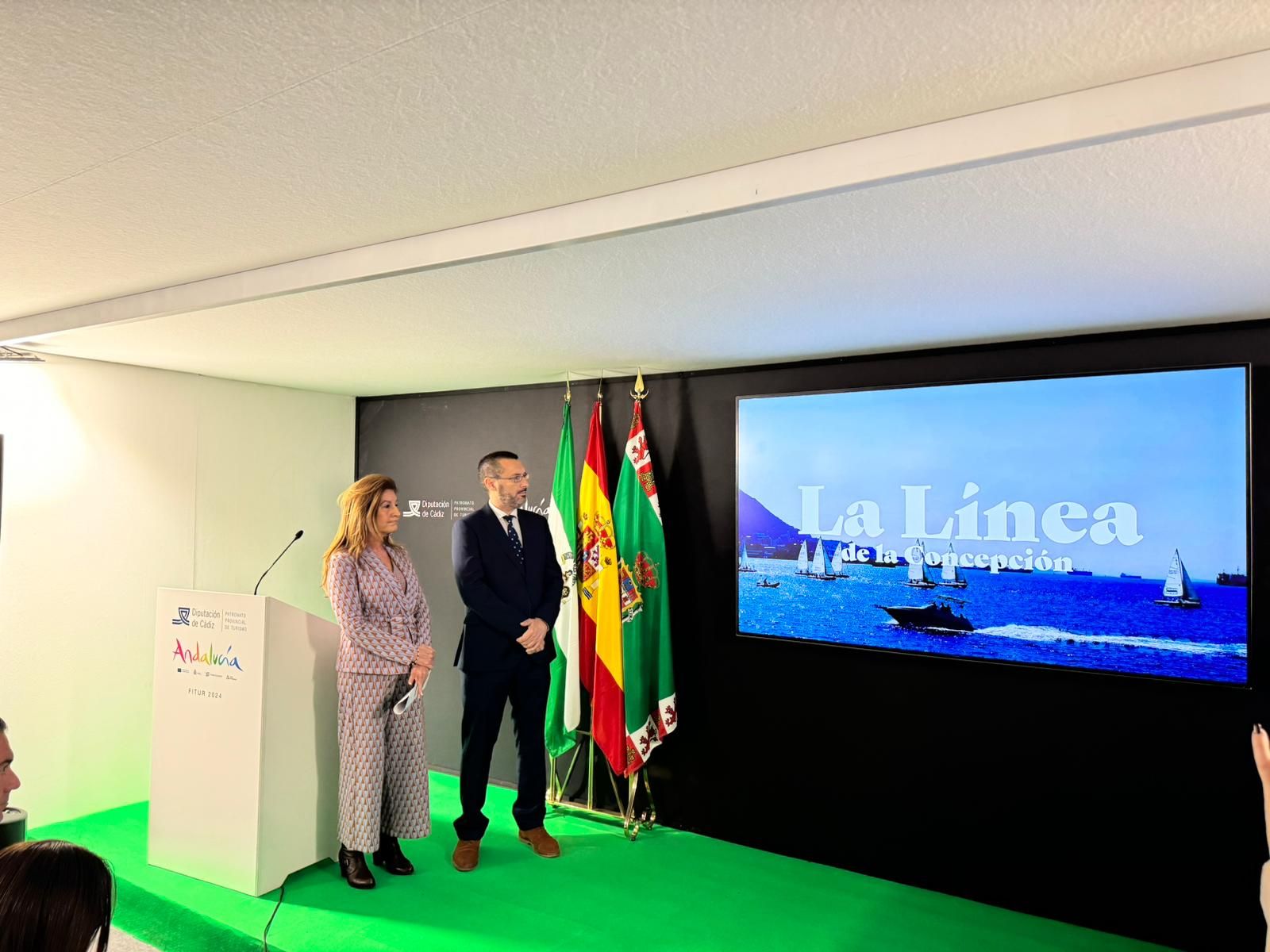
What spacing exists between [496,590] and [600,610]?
522 mm

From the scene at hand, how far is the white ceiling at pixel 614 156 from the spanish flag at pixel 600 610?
4.14 ft

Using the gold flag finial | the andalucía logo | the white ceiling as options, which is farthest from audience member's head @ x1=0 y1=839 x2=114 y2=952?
the gold flag finial

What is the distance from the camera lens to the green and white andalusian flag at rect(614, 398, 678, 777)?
3.99 metres

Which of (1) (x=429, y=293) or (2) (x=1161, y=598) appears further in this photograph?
(2) (x=1161, y=598)

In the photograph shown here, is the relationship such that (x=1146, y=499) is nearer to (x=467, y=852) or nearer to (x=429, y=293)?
(x=429, y=293)

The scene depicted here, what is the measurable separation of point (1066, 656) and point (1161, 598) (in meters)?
0.37

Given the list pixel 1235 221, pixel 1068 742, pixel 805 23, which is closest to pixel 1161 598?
pixel 1068 742

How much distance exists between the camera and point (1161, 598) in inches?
116

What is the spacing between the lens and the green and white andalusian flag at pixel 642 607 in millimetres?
3988

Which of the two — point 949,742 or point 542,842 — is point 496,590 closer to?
point 542,842

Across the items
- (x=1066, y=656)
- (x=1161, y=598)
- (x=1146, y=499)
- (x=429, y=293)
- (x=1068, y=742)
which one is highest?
(x=429, y=293)

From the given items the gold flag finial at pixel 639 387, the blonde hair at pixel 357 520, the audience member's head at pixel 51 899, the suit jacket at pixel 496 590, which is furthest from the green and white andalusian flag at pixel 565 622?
the audience member's head at pixel 51 899

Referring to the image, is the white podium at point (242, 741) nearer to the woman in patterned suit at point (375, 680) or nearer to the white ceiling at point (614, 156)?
the woman in patterned suit at point (375, 680)

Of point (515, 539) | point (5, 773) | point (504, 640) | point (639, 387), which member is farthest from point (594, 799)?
point (5, 773)
